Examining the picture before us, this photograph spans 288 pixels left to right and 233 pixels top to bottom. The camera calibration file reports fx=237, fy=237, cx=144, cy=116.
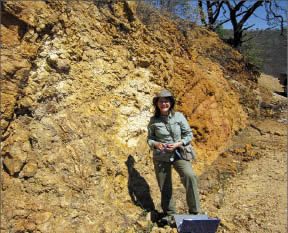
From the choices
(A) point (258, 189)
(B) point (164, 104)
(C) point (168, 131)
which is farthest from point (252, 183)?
(B) point (164, 104)

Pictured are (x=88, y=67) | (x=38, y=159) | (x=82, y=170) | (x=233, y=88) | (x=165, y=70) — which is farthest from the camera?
(x=233, y=88)

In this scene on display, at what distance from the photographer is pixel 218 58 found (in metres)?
6.36

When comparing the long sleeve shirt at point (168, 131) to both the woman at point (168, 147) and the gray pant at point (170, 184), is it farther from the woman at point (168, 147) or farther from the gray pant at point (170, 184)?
the gray pant at point (170, 184)

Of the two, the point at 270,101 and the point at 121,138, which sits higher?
the point at 270,101

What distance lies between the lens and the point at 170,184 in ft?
9.65

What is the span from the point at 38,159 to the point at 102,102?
3.90ft

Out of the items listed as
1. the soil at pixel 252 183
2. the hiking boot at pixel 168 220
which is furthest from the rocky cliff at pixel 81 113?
the soil at pixel 252 183

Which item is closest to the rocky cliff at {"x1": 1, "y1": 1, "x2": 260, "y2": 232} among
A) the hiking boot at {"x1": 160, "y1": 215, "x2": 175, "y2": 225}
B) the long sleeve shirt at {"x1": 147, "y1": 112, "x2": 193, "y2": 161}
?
the hiking boot at {"x1": 160, "y1": 215, "x2": 175, "y2": 225}

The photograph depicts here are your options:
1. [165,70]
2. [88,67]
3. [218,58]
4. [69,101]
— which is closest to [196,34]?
[218,58]

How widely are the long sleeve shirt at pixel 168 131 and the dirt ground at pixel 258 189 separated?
1.18 m

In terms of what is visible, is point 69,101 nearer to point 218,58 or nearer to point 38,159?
point 38,159

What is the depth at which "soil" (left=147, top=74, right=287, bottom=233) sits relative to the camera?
122 inches

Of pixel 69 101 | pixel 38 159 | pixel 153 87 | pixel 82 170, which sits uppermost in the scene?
pixel 153 87

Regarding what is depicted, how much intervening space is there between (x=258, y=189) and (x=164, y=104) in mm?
2390
